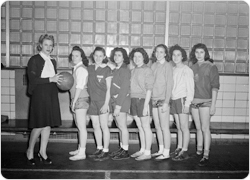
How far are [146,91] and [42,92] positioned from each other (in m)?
1.36

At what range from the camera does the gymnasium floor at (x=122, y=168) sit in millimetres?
2955

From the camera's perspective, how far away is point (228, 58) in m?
4.71

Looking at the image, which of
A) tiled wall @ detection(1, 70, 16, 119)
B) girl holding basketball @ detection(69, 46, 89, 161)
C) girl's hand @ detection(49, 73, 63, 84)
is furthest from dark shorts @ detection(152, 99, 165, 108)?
tiled wall @ detection(1, 70, 16, 119)

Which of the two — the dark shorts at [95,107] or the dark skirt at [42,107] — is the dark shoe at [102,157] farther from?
the dark skirt at [42,107]

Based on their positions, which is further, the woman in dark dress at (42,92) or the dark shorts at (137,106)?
the dark shorts at (137,106)

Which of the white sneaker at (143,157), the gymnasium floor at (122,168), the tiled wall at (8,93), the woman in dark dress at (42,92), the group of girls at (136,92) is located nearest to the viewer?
the gymnasium floor at (122,168)

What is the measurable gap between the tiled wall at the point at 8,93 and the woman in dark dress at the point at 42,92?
155cm

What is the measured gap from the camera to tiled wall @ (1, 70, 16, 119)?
174 inches

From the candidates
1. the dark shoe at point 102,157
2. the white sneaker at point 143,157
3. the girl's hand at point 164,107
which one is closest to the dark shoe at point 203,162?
the white sneaker at point 143,157

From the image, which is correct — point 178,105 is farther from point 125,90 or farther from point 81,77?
point 81,77

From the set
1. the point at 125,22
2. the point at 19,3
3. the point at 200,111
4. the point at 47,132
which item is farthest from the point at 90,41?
the point at 200,111

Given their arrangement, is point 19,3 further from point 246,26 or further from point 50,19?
point 246,26

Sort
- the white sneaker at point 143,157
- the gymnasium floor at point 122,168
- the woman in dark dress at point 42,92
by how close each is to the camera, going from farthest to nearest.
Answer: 1. the white sneaker at point 143,157
2. the woman in dark dress at point 42,92
3. the gymnasium floor at point 122,168

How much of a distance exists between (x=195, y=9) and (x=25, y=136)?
3.93 meters
